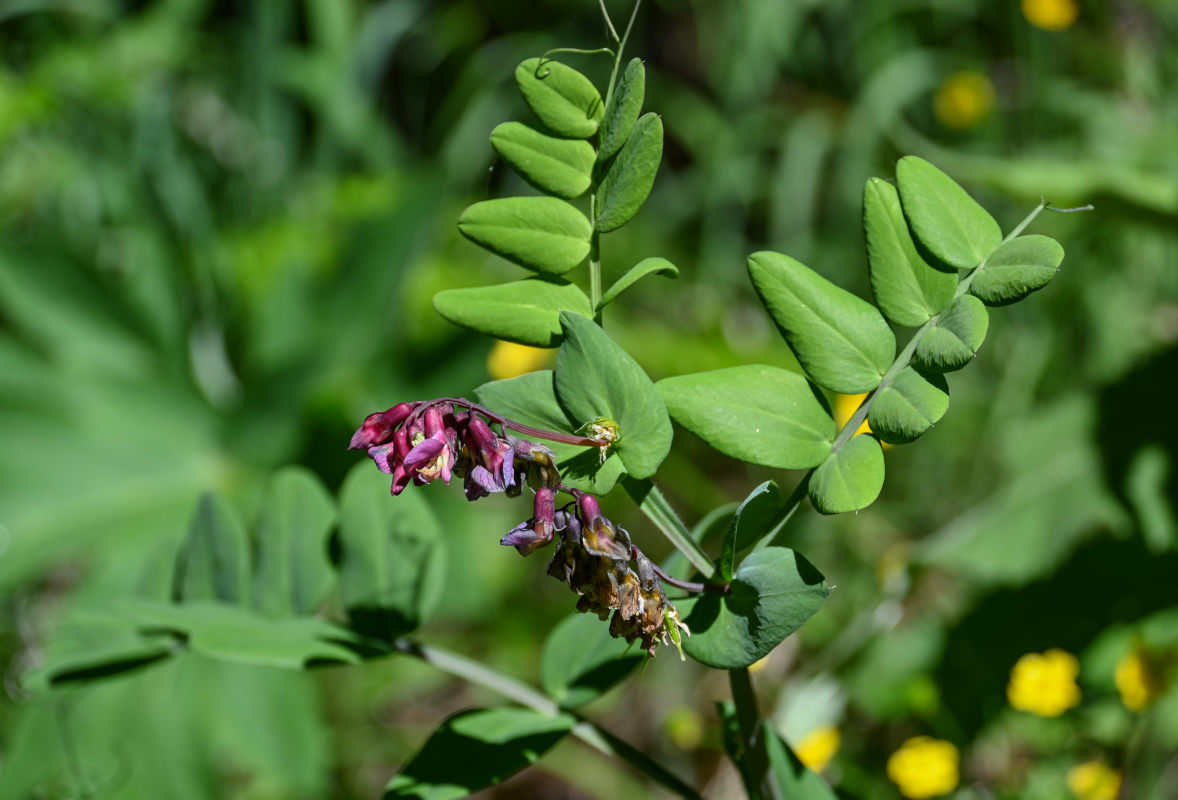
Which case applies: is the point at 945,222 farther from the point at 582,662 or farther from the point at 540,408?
the point at 582,662

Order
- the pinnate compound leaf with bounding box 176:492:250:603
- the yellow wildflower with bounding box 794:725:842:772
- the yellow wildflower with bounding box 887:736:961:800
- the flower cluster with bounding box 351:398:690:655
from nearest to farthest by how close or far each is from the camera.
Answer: the flower cluster with bounding box 351:398:690:655, the pinnate compound leaf with bounding box 176:492:250:603, the yellow wildflower with bounding box 887:736:961:800, the yellow wildflower with bounding box 794:725:842:772

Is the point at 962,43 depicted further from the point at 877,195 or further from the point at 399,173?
the point at 877,195

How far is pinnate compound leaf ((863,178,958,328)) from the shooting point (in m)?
0.53

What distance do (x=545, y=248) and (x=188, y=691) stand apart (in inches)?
52.3

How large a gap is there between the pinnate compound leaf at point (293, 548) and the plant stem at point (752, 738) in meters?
0.37

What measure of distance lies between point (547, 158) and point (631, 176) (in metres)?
0.07

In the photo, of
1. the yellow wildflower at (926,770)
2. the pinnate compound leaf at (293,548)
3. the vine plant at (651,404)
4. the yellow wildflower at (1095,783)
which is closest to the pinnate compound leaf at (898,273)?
the vine plant at (651,404)

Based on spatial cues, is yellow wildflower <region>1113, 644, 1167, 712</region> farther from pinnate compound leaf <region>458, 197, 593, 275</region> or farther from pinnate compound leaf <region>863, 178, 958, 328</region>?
pinnate compound leaf <region>458, 197, 593, 275</region>

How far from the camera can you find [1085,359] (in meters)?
1.87

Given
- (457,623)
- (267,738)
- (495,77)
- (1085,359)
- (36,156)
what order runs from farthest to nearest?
(495,77), (36,156), (457,623), (1085,359), (267,738)

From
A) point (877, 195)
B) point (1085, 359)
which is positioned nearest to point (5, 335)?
point (877, 195)

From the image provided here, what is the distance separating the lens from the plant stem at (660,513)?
52cm

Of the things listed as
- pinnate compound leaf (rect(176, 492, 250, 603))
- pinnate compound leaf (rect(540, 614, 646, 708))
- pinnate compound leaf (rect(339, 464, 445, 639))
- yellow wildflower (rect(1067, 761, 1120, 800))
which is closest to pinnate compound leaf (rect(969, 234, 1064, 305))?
pinnate compound leaf (rect(540, 614, 646, 708))

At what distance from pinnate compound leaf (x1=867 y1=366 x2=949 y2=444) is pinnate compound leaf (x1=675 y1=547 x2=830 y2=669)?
0.27 feet
